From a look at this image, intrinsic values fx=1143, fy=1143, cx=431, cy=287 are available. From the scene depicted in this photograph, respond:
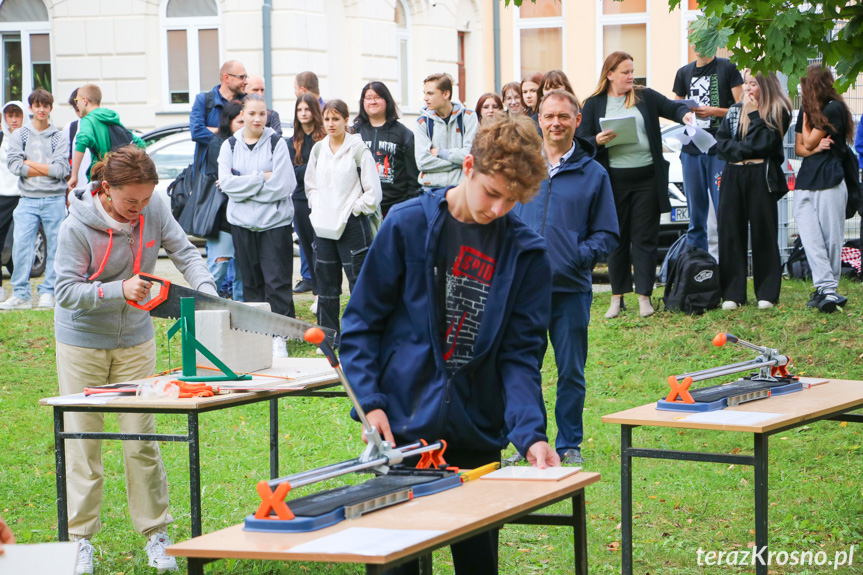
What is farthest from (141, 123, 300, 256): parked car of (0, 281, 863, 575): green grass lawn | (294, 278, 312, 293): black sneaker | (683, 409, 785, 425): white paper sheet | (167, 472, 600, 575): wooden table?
(167, 472, 600, 575): wooden table

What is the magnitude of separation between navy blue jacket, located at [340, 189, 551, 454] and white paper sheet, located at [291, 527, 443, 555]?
0.85 meters

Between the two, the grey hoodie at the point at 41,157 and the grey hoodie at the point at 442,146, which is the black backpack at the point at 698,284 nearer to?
the grey hoodie at the point at 442,146

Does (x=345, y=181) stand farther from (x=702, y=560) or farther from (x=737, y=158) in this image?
(x=702, y=560)

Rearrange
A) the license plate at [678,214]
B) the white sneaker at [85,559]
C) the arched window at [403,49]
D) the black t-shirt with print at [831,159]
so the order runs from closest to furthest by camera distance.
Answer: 1. the white sneaker at [85,559]
2. the black t-shirt with print at [831,159]
3. the license plate at [678,214]
4. the arched window at [403,49]

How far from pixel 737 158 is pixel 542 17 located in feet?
62.9

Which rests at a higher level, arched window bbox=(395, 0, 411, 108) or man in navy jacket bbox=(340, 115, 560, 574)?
arched window bbox=(395, 0, 411, 108)

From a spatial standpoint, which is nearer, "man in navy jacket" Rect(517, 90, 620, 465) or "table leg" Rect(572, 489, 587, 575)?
"table leg" Rect(572, 489, 587, 575)

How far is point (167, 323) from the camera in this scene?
12445 millimetres

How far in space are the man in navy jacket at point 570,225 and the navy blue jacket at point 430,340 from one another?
2.97 metres

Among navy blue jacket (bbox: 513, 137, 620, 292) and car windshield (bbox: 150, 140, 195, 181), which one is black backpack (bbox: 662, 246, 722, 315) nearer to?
navy blue jacket (bbox: 513, 137, 620, 292)

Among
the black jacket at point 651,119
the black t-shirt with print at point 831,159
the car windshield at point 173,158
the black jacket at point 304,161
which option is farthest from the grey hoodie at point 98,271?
the car windshield at point 173,158

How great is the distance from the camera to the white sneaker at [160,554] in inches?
229

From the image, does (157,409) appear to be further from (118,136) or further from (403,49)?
(403,49)

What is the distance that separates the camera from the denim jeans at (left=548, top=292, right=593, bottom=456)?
7.18 m
